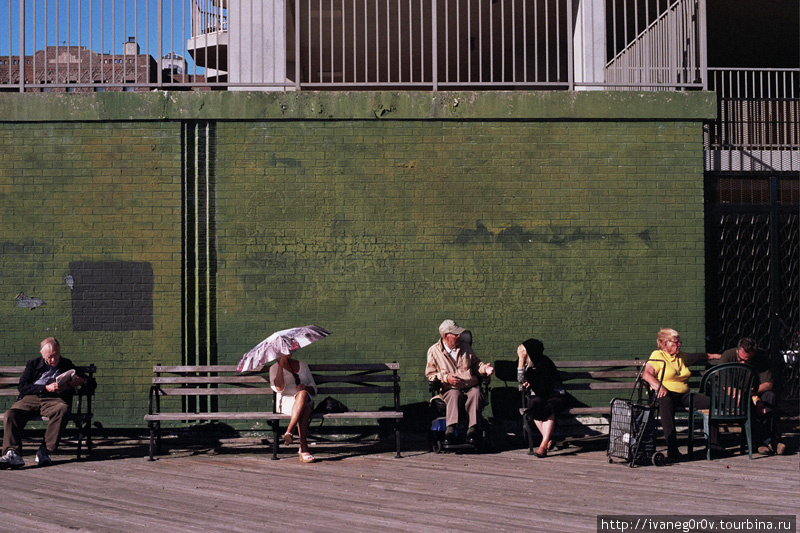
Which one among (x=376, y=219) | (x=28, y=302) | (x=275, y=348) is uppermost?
(x=376, y=219)

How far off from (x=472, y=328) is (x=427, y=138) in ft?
7.55

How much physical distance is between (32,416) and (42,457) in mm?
536

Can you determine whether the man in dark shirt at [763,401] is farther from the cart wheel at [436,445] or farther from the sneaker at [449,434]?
the cart wheel at [436,445]

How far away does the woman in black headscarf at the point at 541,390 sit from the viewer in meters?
8.28

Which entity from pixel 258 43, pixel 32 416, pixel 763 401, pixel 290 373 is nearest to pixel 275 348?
pixel 290 373

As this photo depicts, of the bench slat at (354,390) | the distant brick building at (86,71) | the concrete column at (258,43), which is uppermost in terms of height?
the concrete column at (258,43)

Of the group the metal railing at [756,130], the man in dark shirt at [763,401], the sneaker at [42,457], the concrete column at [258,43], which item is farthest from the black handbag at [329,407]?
the metal railing at [756,130]

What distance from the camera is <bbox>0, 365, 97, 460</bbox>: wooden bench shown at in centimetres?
821

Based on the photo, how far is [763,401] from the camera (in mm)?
8438

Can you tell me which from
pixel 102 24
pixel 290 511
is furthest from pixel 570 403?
pixel 102 24

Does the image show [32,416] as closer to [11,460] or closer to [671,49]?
[11,460]

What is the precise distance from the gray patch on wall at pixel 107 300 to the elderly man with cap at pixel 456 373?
3.38 m

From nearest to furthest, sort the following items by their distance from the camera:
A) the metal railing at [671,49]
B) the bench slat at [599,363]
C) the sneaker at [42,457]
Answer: the sneaker at [42,457]
the bench slat at [599,363]
the metal railing at [671,49]

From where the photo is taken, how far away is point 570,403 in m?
9.24
